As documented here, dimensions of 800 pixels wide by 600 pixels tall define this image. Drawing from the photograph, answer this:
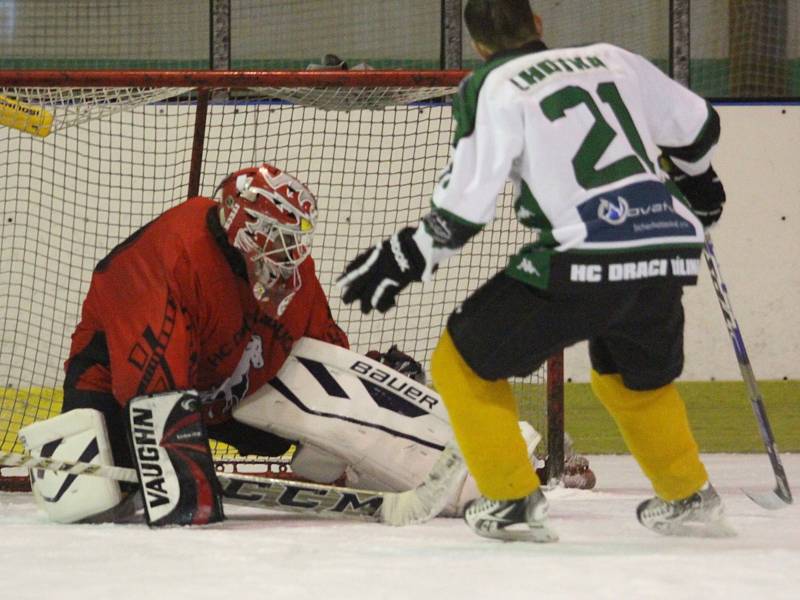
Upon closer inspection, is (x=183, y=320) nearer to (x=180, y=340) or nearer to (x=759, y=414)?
(x=180, y=340)

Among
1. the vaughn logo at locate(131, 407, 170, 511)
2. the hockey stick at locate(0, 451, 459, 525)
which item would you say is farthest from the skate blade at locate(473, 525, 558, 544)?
the vaughn logo at locate(131, 407, 170, 511)

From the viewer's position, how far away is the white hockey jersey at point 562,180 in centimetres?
230

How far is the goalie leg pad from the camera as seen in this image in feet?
8.87

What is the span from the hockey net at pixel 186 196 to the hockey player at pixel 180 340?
1.63m

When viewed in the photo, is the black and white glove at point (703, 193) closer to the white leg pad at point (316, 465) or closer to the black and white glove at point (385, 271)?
the black and white glove at point (385, 271)

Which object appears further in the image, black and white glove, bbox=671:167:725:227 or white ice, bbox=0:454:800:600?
black and white glove, bbox=671:167:725:227

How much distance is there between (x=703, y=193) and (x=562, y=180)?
0.48 meters

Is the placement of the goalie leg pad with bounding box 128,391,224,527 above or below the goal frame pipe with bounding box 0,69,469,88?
below

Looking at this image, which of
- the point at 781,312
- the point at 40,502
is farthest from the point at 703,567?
the point at 781,312

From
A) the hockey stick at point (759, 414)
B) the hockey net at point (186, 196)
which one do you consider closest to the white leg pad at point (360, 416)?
the hockey stick at point (759, 414)

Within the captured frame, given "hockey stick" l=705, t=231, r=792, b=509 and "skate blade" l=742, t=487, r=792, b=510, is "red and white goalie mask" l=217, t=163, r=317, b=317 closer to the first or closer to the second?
"hockey stick" l=705, t=231, r=792, b=509

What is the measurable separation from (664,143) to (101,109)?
1926mm

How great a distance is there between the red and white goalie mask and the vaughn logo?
1.23ft

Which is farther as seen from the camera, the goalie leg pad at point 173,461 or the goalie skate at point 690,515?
the goalie leg pad at point 173,461
